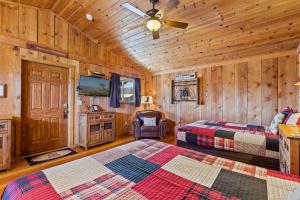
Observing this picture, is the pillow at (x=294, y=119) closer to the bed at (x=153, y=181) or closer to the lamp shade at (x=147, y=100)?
the bed at (x=153, y=181)

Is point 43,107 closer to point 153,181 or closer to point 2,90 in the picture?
point 2,90

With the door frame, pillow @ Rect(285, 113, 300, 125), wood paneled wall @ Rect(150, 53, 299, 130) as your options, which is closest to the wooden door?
the door frame

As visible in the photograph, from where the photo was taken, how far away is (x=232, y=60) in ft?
13.5

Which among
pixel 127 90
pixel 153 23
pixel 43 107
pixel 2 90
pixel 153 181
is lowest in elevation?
pixel 153 181

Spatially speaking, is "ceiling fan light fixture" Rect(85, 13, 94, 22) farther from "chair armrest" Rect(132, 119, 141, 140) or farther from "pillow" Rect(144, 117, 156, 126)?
"pillow" Rect(144, 117, 156, 126)

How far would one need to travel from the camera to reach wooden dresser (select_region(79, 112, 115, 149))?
3709mm

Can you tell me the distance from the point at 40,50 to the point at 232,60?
4607 mm

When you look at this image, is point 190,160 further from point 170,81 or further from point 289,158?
point 170,81

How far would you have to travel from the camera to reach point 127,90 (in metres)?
5.27

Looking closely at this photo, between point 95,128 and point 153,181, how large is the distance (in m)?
3.11

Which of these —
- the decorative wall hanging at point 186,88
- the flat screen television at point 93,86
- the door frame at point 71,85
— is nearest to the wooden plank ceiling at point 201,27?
the decorative wall hanging at point 186,88

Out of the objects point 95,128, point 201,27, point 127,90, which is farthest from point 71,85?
point 201,27

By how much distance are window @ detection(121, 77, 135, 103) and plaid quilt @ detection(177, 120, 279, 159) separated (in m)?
2.56

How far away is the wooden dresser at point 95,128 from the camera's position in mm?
3709
